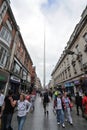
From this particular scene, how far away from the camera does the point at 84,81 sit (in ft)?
46.5

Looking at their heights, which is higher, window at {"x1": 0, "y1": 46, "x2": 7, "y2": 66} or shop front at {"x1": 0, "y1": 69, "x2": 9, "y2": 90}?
window at {"x1": 0, "y1": 46, "x2": 7, "y2": 66}

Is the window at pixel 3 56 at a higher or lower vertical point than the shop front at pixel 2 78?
higher

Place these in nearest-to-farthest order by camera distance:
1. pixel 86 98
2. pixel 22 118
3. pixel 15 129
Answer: pixel 22 118
pixel 15 129
pixel 86 98

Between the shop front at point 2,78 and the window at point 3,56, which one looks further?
the window at point 3,56

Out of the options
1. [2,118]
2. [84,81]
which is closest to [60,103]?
[2,118]

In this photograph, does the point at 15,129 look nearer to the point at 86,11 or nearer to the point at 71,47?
the point at 86,11

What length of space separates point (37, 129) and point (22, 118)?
1998 millimetres

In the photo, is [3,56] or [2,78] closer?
[2,78]

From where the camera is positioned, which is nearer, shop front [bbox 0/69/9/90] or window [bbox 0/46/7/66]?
shop front [bbox 0/69/9/90]

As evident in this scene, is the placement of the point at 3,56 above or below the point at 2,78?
above

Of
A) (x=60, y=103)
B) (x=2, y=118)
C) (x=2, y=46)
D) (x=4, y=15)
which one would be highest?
(x=4, y=15)

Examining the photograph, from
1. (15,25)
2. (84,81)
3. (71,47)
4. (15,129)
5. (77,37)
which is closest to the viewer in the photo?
(15,129)

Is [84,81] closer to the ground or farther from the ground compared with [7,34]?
closer to the ground

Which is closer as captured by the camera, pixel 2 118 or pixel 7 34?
pixel 2 118
